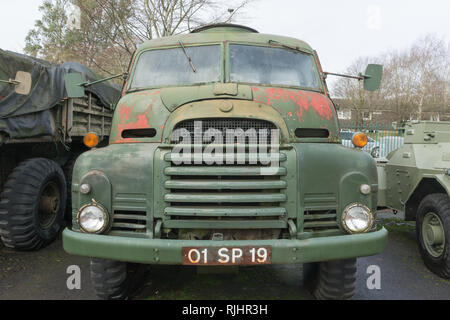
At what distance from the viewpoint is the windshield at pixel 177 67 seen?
3.48 meters

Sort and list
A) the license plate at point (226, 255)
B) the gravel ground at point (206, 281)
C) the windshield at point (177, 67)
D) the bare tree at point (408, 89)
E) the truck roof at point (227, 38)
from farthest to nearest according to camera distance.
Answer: the bare tree at point (408, 89), the truck roof at point (227, 38), the windshield at point (177, 67), the gravel ground at point (206, 281), the license plate at point (226, 255)

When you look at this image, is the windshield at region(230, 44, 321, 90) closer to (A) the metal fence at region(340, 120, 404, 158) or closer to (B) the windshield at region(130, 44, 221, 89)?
(B) the windshield at region(130, 44, 221, 89)

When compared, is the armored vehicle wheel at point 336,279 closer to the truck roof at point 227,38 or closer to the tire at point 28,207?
the truck roof at point 227,38

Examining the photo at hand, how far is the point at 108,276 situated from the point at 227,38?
8.55 ft

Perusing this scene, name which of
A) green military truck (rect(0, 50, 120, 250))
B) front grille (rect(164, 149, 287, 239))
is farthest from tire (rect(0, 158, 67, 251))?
front grille (rect(164, 149, 287, 239))

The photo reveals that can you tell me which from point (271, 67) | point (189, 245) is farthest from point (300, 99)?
point (189, 245)

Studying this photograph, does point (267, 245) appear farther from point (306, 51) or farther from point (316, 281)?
point (306, 51)

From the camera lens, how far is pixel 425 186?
14.5ft

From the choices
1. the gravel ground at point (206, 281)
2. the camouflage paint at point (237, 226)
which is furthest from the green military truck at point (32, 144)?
the camouflage paint at point (237, 226)

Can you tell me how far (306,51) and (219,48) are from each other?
3.26ft

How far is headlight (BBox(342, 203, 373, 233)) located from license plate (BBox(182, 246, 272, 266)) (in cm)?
68

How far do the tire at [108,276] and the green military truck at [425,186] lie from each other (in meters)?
3.30

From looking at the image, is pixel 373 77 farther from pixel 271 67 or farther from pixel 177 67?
pixel 177 67

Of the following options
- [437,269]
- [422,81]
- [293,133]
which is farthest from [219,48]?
[422,81]
